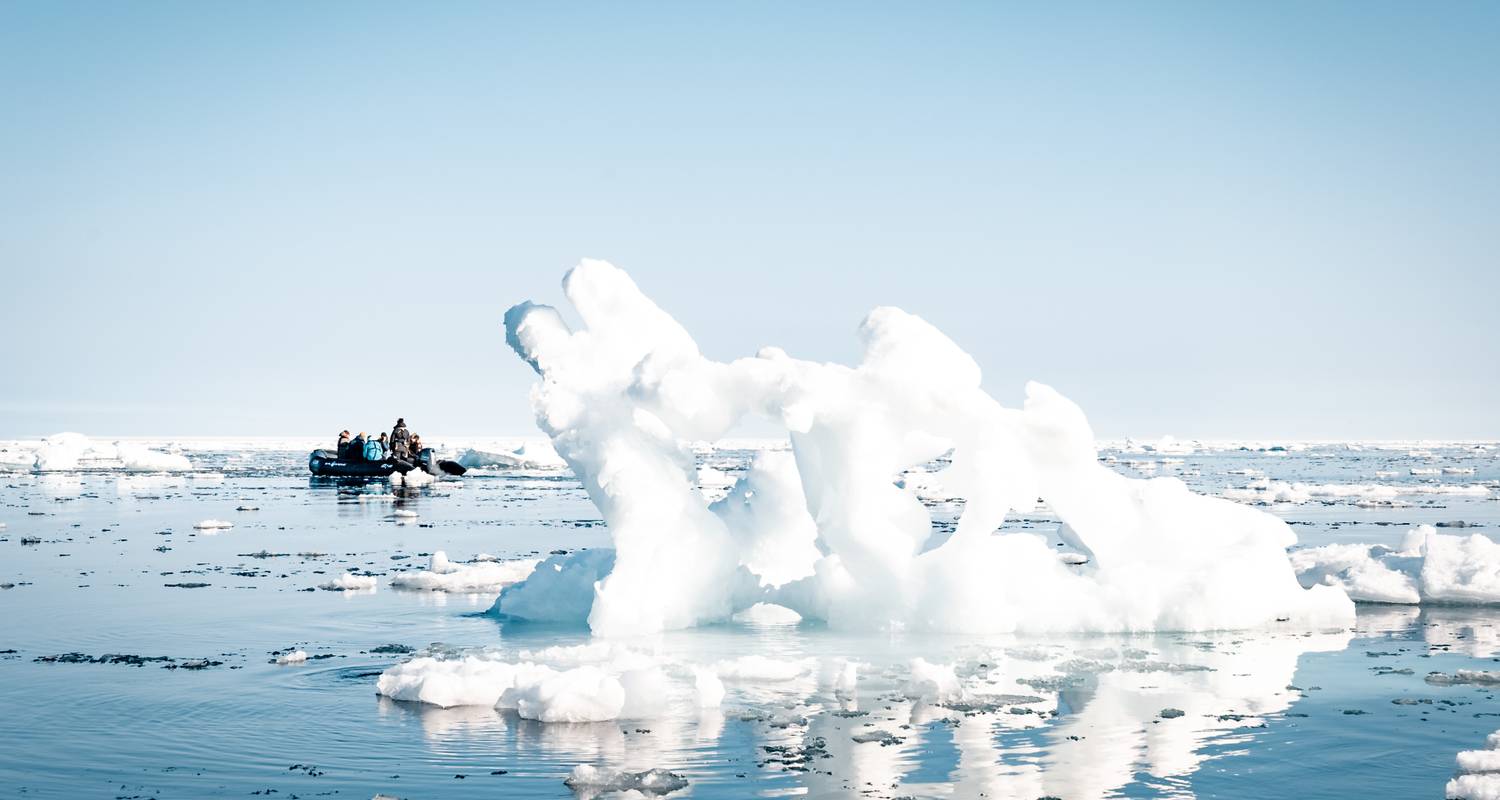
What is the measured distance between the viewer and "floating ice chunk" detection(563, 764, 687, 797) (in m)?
7.67

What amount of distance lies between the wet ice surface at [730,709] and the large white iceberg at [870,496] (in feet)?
1.48

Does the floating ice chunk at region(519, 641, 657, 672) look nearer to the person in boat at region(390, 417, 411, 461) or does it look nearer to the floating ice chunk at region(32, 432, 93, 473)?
the person in boat at region(390, 417, 411, 461)

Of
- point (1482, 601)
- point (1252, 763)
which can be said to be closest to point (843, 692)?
point (1252, 763)

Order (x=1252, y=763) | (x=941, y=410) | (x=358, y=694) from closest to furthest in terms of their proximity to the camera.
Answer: (x=1252, y=763) → (x=358, y=694) → (x=941, y=410)

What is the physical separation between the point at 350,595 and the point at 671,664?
20.6ft

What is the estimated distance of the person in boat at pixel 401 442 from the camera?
47719 millimetres

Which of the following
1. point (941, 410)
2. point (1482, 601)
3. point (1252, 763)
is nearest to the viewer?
point (1252, 763)

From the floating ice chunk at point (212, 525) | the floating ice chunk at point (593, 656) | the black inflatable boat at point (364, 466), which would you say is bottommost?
the floating ice chunk at point (593, 656)

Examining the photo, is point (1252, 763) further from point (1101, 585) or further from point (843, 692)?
point (1101, 585)

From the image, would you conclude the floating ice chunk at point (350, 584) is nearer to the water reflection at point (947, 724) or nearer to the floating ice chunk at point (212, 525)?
the water reflection at point (947, 724)

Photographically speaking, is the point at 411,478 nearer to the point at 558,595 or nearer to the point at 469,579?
the point at 469,579

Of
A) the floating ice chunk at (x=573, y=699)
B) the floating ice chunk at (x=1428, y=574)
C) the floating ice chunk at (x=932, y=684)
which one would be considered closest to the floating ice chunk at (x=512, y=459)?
the floating ice chunk at (x=1428, y=574)

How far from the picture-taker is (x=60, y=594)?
16328mm

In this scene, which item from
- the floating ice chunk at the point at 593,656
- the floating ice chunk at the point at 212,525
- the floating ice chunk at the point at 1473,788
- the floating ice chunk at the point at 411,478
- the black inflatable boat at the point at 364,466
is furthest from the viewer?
the black inflatable boat at the point at 364,466
